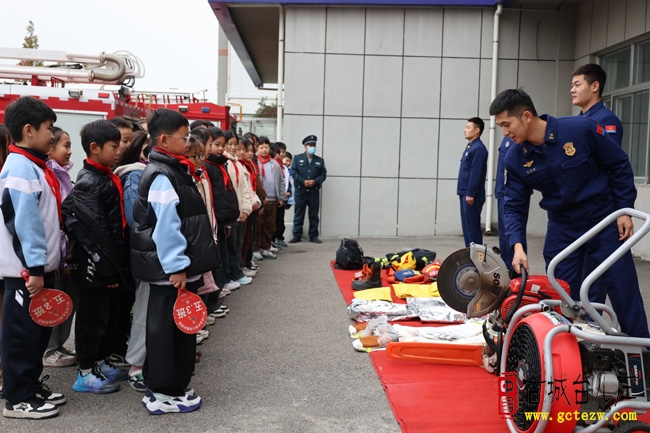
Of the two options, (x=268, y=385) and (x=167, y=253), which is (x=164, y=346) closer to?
(x=167, y=253)

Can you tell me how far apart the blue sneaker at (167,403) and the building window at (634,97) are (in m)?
8.60

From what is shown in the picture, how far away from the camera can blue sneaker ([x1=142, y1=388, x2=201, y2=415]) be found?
415 cm

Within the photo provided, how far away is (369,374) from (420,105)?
8889 mm

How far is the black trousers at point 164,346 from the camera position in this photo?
13.5 feet

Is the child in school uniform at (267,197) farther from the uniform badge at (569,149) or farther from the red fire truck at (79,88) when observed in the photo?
the uniform badge at (569,149)

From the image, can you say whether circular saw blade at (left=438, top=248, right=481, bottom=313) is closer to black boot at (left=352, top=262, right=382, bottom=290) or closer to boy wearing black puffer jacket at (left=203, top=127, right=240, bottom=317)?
boy wearing black puffer jacket at (left=203, top=127, right=240, bottom=317)

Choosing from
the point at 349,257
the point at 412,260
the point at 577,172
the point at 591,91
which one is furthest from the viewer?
the point at 349,257

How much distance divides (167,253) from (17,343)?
41.3 inches

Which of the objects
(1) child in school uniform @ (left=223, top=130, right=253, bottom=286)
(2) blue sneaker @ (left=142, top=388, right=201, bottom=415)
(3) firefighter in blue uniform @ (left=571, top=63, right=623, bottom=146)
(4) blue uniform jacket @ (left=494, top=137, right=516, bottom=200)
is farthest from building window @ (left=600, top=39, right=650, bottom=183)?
(2) blue sneaker @ (left=142, top=388, right=201, bottom=415)

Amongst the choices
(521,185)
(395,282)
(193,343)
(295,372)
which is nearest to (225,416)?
(193,343)

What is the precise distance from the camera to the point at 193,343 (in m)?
4.29

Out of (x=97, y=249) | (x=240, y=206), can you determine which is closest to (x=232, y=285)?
(x=240, y=206)

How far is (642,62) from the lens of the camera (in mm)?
10617

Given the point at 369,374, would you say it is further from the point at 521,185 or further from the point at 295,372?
the point at 521,185
